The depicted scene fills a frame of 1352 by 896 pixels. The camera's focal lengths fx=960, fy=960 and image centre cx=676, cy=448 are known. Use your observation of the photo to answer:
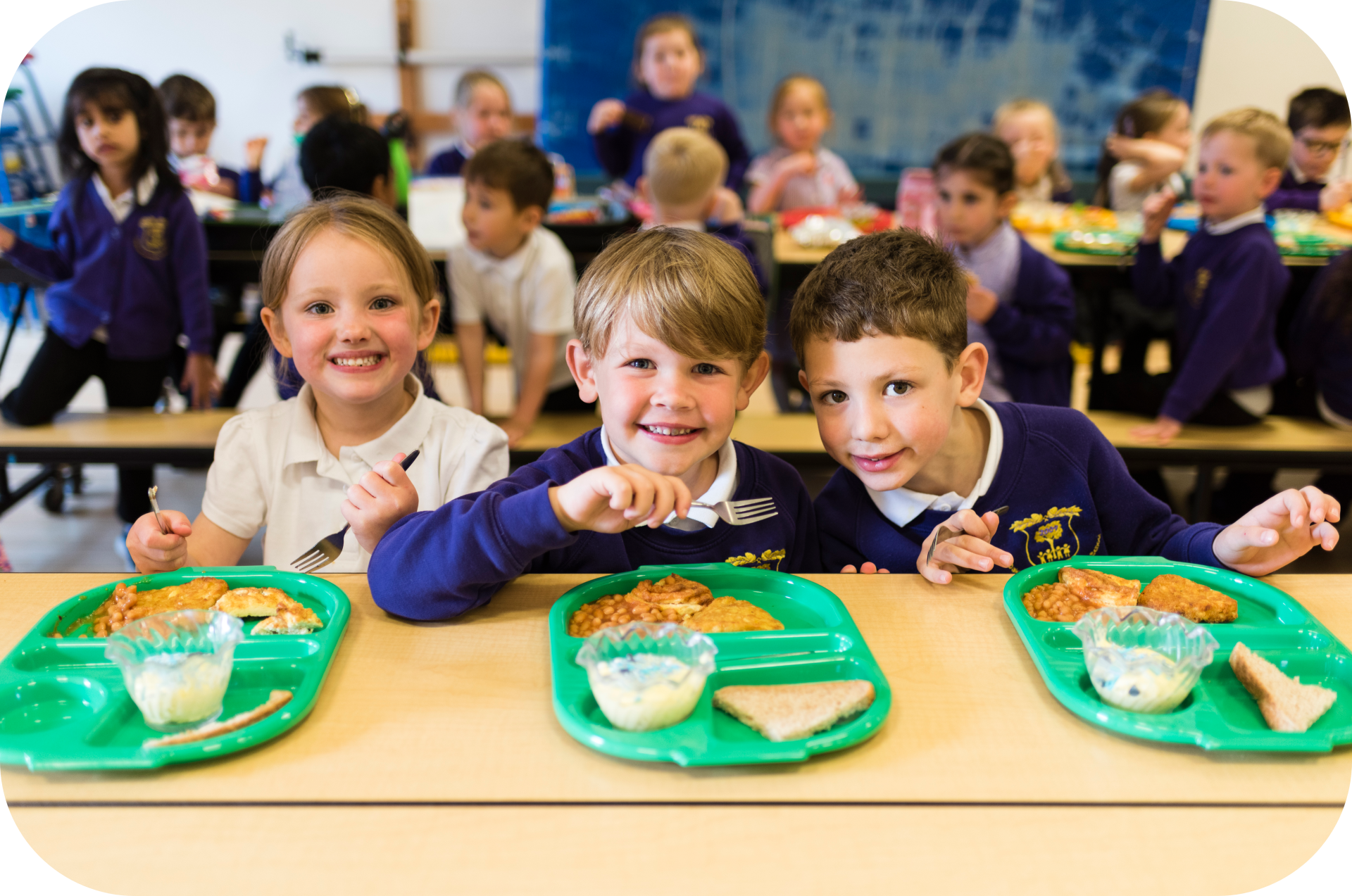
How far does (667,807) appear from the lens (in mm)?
797

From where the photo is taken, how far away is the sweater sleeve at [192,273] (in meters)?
2.82

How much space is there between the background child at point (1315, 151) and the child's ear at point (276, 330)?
4.04 metres

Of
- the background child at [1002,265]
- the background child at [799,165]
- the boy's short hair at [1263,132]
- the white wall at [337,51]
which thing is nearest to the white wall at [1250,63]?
the white wall at [337,51]

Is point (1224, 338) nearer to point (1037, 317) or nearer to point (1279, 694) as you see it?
point (1037, 317)

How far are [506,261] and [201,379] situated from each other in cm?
103

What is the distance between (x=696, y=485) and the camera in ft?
4.42

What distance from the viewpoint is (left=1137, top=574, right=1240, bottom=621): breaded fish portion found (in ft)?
3.61

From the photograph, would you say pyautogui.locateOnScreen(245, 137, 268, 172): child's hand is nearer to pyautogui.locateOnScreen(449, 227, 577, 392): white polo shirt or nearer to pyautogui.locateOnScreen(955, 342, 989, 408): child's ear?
pyautogui.locateOnScreen(449, 227, 577, 392): white polo shirt

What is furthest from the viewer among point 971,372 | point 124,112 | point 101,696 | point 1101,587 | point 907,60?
point 907,60

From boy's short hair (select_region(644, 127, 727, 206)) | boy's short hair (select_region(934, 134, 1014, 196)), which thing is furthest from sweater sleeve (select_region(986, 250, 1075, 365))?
boy's short hair (select_region(644, 127, 727, 206))

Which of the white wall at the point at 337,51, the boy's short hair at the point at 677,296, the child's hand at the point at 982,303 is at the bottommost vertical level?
the child's hand at the point at 982,303

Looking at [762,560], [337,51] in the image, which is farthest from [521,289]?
[337,51]

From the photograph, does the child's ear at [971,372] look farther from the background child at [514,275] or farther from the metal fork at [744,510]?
the background child at [514,275]

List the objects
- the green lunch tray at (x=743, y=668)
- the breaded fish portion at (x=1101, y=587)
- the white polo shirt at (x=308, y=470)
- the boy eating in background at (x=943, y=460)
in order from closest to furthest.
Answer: the green lunch tray at (x=743, y=668) < the breaded fish portion at (x=1101, y=587) < the boy eating in background at (x=943, y=460) < the white polo shirt at (x=308, y=470)
